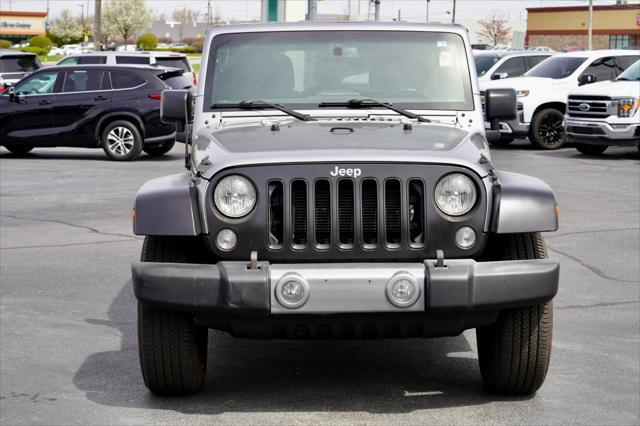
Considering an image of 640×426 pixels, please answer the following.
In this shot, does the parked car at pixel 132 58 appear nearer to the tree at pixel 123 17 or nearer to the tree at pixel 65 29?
the tree at pixel 123 17

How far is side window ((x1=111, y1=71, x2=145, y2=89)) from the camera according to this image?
19469mm

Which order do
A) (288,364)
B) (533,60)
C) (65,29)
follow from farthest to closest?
(65,29)
(533,60)
(288,364)

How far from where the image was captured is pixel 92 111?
1938 cm

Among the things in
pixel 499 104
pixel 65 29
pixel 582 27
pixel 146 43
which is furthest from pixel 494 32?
pixel 499 104

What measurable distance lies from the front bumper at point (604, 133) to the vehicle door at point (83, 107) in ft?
26.8

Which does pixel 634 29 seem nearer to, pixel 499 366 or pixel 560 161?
pixel 560 161

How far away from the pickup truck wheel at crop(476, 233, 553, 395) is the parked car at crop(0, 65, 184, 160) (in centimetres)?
1426

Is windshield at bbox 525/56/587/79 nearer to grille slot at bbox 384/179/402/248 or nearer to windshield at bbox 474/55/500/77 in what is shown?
windshield at bbox 474/55/500/77

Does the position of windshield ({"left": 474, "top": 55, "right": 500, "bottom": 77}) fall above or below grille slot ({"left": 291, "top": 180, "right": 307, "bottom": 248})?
above

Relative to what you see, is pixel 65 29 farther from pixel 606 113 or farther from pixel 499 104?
pixel 499 104

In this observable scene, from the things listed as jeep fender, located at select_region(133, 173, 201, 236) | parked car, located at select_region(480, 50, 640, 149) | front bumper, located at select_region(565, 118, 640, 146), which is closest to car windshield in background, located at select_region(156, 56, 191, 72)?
parked car, located at select_region(480, 50, 640, 149)

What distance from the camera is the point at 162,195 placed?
5352 millimetres

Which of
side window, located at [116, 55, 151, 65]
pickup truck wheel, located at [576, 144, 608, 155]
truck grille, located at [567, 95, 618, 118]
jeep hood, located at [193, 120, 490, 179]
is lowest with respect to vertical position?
pickup truck wheel, located at [576, 144, 608, 155]

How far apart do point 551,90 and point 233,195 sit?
55.6 ft
